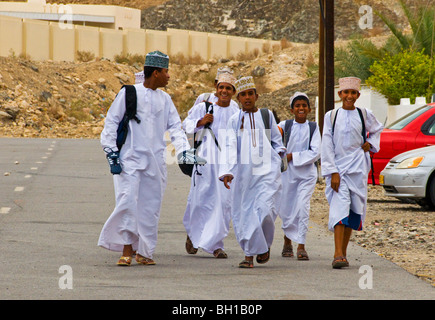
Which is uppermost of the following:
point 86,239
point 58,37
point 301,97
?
point 58,37

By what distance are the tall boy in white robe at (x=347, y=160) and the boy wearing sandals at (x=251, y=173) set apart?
0.54 meters

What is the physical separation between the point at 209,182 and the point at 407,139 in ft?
24.1

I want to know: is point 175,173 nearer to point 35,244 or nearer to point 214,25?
point 35,244

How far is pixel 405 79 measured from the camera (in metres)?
32.3

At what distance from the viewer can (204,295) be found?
7.13 metres

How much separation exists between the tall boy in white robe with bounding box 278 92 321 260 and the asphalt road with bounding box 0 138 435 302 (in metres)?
0.41

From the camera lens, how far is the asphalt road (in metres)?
7.24

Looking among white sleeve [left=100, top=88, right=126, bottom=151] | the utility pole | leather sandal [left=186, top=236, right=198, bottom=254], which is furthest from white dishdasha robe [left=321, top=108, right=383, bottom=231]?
the utility pole

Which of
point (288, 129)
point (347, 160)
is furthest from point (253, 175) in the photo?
point (288, 129)

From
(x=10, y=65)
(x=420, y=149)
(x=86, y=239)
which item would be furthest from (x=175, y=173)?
(x=10, y=65)

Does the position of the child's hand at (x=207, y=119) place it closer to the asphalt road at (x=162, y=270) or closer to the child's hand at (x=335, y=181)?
the asphalt road at (x=162, y=270)

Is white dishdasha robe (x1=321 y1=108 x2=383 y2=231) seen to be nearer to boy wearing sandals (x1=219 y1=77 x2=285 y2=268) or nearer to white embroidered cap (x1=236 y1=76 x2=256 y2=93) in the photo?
boy wearing sandals (x1=219 y1=77 x2=285 y2=268)

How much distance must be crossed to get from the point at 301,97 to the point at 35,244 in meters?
3.34

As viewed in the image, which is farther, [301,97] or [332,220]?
[301,97]
